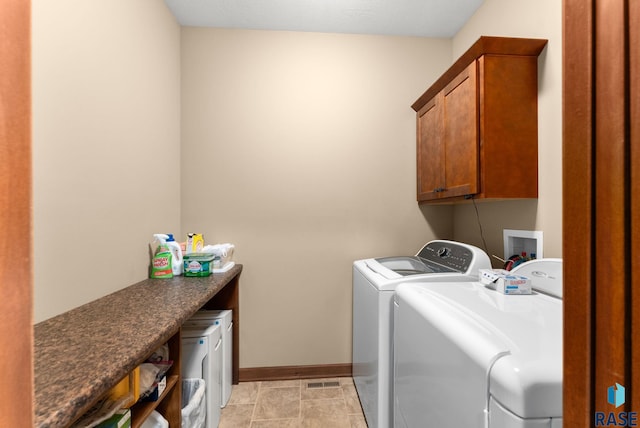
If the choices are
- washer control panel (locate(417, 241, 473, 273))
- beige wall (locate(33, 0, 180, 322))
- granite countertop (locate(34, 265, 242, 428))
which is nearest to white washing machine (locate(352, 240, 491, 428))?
washer control panel (locate(417, 241, 473, 273))

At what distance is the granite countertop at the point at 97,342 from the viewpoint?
0.63 m

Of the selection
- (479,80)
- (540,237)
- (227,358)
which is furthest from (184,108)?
(540,237)

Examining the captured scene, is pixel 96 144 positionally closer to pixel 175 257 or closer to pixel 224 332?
pixel 175 257

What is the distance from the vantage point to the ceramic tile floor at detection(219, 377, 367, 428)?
6.06 feet

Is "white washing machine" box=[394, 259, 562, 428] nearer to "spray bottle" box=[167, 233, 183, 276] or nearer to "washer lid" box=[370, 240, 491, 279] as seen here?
"washer lid" box=[370, 240, 491, 279]

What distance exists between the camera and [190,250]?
→ 6.64 ft

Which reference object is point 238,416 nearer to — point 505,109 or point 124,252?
point 124,252

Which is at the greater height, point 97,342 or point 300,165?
point 300,165

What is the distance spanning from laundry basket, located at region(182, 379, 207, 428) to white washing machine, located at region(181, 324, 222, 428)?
4cm

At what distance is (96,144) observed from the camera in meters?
1.37

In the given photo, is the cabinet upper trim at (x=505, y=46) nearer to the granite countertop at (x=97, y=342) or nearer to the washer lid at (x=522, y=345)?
the washer lid at (x=522, y=345)

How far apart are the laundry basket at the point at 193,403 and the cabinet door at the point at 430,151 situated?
1.83 metres

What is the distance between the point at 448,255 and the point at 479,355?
1.33 m

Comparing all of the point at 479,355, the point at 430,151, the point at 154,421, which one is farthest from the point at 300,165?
the point at 479,355
